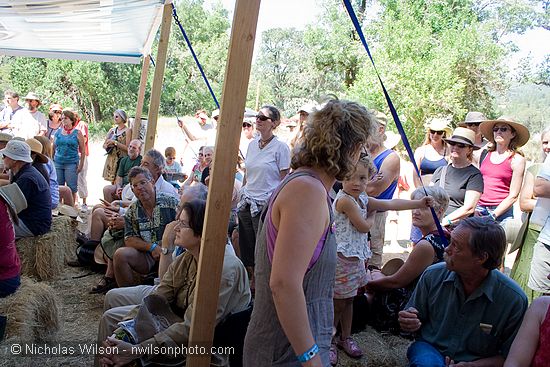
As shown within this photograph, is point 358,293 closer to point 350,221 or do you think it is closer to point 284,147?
point 350,221

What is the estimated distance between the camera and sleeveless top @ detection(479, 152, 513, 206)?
150 inches

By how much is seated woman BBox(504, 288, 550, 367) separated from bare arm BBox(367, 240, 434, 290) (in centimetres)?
89

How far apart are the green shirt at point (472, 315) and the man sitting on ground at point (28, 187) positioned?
352 centimetres

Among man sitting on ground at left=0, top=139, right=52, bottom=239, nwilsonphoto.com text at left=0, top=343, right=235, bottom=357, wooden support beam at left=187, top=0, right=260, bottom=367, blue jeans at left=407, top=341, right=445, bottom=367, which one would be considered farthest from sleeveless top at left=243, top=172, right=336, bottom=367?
man sitting on ground at left=0, top=139, right=52, bottom=239

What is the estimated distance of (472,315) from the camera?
2.18 metres

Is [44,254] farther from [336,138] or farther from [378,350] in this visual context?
[336,138]

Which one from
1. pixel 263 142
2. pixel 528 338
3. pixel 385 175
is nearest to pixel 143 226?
pixel 263 142

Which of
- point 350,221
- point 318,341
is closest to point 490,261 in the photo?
point 350,221

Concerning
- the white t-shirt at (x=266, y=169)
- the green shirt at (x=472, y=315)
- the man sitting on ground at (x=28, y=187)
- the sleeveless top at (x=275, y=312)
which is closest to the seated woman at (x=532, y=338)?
the green shirt at (x=472, y=315)

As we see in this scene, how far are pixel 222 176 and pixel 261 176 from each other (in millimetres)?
2245

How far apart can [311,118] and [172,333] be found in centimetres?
134

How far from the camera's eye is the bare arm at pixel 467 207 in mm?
3707

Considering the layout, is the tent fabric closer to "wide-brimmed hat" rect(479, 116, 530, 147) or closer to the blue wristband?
"wide-brimmed hat" rect(479, 116, 530, 147)

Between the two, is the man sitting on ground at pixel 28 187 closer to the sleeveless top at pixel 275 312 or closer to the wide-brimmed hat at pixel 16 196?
the wide-brimmed hat at pixel 16 196
